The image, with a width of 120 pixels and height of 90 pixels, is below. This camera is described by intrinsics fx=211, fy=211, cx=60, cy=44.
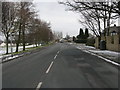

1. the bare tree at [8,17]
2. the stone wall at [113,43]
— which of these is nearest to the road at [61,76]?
the stone wall at [113,43]

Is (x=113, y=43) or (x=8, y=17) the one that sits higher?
(x=8, y=17)

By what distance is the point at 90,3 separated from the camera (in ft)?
80.4

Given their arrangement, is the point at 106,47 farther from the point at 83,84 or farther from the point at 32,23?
the point at 83,84

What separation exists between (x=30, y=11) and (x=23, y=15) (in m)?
5.28

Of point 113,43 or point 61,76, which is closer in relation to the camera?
point 61,76

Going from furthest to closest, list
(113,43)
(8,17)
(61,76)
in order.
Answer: (113,43), (8,17), (61,76)

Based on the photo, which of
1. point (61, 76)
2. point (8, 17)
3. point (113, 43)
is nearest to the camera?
point (61, 76)

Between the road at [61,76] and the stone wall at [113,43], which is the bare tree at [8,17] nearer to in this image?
Answer: the stone wall at [113,43]

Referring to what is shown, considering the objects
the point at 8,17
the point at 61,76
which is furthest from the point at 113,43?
the point at 61,76

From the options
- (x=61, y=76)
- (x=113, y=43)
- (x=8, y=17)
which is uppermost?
(x=8, y=17)

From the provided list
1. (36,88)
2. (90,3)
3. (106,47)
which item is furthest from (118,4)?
(36,88)

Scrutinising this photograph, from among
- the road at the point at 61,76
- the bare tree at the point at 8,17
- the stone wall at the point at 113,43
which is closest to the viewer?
the road at the point at 61,76

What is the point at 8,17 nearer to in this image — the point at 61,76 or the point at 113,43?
the point at 113,43

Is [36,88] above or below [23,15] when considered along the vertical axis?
below
